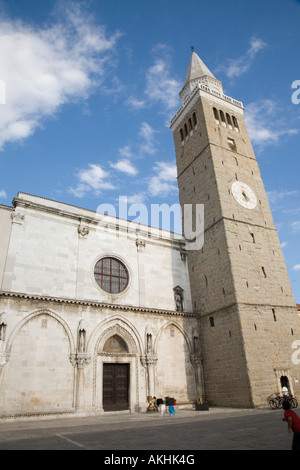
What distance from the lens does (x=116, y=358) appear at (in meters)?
18.6

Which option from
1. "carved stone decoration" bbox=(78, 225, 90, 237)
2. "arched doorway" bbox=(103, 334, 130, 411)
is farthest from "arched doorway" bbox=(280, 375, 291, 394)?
"carved stone decoration" bbox=(78, 225, 90, 237)

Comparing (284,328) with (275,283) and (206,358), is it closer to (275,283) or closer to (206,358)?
(275,283)

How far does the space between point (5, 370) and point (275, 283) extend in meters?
16.8

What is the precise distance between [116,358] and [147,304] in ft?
13.9

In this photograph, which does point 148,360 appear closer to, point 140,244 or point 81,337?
point 81,337

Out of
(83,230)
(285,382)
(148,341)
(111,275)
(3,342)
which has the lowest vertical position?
(285,382)

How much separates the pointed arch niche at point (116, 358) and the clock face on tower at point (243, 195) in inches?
476

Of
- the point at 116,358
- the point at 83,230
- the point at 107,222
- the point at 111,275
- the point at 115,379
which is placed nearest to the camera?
the point at 115,379

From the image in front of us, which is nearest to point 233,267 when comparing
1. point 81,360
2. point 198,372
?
point 198,372

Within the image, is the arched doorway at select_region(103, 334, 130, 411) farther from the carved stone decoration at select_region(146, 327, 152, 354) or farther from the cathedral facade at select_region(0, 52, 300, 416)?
the carved stone decoration at select_region(146, 327, 152, 354)

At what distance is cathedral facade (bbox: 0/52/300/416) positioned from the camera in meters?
16.6

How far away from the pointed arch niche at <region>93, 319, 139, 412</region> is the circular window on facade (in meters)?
2.44

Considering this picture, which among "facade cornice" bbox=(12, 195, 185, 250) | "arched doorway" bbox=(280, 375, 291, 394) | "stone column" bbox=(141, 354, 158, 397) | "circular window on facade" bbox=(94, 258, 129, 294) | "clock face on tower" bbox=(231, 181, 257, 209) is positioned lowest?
"arched doorway" bbox=(280, 375, 291, 394)

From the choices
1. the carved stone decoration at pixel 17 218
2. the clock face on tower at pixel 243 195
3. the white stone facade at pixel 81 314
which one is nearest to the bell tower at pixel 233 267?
the clock face on tower at pixel 243 195
